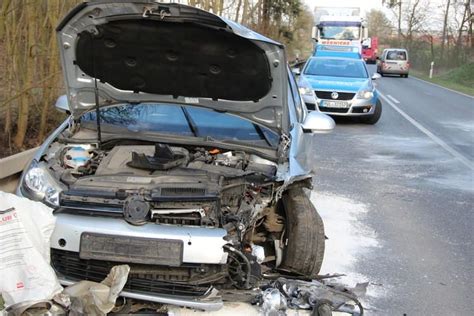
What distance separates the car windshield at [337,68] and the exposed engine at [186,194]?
35.9 ft

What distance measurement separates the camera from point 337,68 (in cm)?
1518

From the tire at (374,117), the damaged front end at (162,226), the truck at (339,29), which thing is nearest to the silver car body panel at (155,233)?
the damaged front end at (162,226)

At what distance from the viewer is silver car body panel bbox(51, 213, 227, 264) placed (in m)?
3.35

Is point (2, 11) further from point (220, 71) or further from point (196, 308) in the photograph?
point (196, 308)

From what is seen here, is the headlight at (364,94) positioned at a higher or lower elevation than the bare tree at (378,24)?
lower

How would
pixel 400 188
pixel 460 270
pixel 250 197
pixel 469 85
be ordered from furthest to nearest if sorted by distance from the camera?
1. pixel 469 85
2. pixel 400 188
3. pixel 460 270
4. pixel 250 197

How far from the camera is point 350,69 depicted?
1513 centimetres

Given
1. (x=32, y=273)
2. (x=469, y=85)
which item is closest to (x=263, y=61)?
(x=32, y=273)

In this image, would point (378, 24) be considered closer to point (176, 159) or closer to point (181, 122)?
point (181, 122)

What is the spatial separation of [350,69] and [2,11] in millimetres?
9738

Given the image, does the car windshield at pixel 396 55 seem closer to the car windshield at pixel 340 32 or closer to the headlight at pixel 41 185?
the car windshield at pixel 340 32

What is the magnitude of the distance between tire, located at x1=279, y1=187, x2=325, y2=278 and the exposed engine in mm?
145

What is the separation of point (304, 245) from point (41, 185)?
1845mm

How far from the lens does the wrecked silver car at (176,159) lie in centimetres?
341
